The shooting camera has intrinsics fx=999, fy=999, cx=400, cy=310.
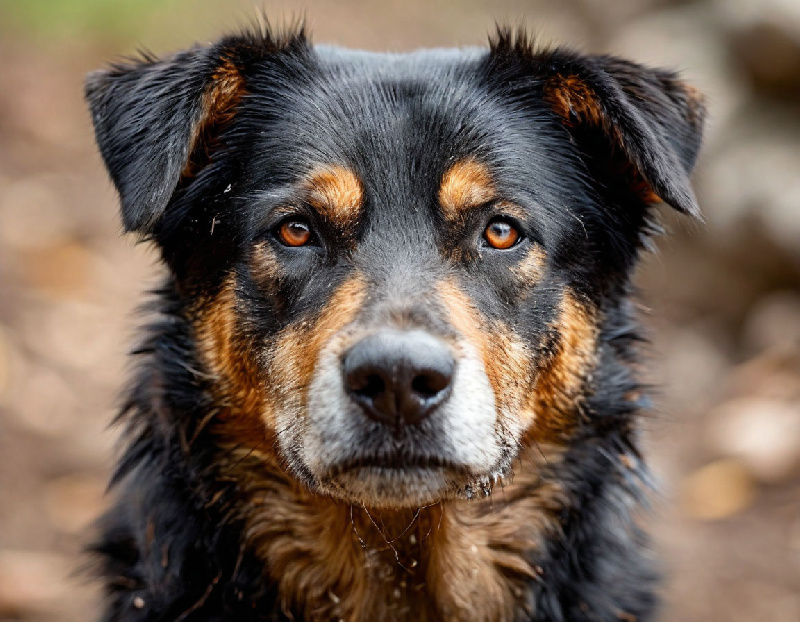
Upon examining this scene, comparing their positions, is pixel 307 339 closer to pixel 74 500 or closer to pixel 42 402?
pixel 74 500

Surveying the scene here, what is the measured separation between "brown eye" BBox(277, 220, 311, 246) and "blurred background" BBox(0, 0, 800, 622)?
145cm

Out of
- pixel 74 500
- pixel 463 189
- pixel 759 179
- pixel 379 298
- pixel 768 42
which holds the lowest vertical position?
pixel 74 500

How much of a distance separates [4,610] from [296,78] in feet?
10.8

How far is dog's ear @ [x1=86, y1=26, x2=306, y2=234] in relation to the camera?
325 centimetres

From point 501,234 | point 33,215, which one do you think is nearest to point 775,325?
point 501,234

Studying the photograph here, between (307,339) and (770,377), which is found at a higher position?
(307,339)

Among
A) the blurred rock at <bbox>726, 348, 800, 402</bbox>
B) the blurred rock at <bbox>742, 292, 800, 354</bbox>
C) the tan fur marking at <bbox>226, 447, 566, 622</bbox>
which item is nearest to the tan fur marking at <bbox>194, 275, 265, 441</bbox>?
the tan fur marking at <bbox>226, 447, 566, 622</bbox>

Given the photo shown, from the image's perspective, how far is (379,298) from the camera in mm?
3043

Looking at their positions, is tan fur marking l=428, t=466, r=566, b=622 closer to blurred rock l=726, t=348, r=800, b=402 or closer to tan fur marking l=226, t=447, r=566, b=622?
tan fur marking l=226, t=447, r=566, b=622

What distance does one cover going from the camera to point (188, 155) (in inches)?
131

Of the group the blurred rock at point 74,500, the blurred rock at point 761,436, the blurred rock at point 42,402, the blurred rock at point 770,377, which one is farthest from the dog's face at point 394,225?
the blurred rock at point 770,377

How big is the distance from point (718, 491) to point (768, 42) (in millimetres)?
3540

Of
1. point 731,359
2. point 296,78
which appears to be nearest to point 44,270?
point 296,78

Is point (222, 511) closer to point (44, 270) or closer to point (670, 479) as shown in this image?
point (670, 479)
